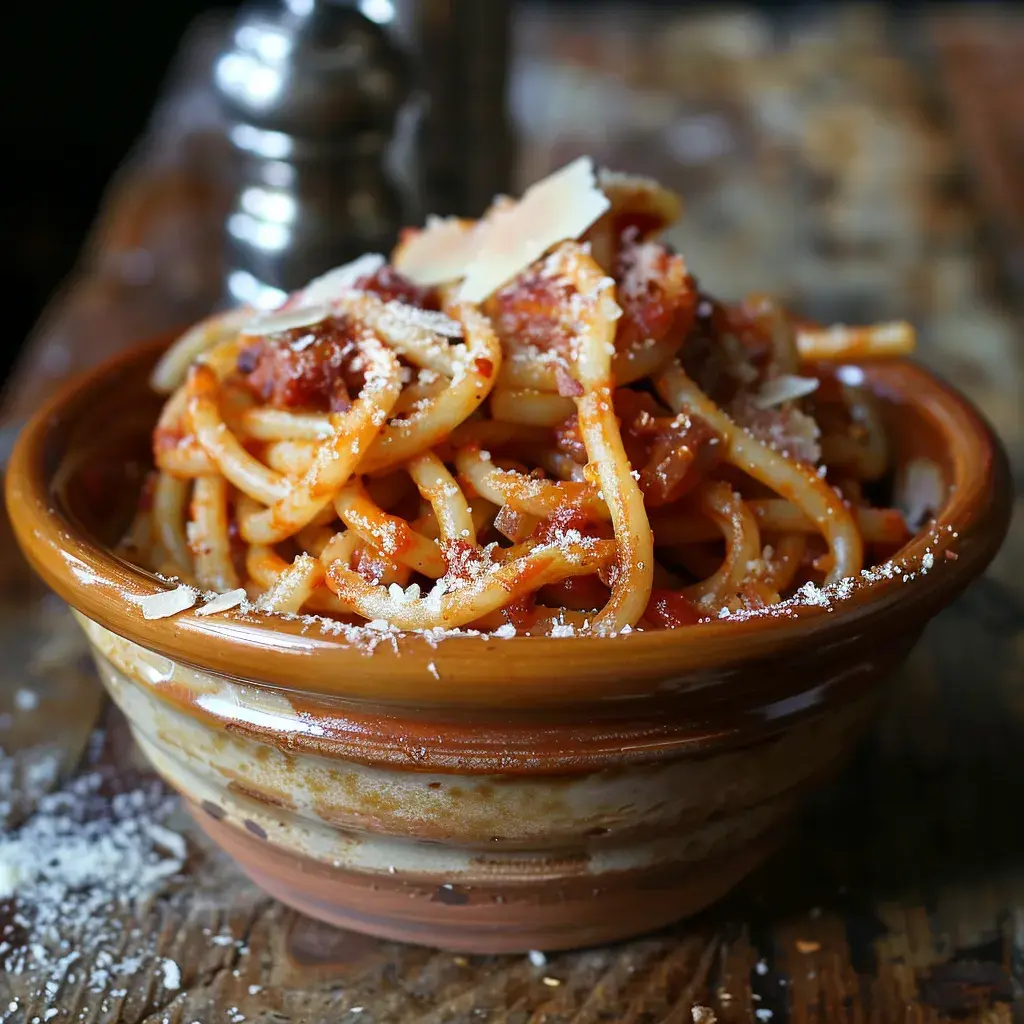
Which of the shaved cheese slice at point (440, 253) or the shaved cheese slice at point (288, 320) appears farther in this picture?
the shaved cheese slice at point (440, 253)

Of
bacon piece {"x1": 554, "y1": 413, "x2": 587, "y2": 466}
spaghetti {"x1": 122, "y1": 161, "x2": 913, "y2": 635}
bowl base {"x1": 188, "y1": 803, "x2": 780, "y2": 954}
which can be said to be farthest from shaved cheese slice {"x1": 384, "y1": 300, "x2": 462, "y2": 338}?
bowl base {"x1": 188, "y1": 803, "x2": 780, "y2": 954}

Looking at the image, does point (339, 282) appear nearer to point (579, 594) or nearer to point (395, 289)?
point (395, 289)

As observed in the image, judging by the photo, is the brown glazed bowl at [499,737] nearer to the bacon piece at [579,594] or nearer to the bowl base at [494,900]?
the bowl base at [494,900]

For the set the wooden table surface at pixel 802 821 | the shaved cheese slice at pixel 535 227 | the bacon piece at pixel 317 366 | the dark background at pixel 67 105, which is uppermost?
the shaved cheese slice at pixel 535 227

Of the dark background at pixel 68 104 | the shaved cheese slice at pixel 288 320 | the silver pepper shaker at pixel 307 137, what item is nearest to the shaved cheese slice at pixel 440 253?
the shaved cheese slice at pixel 288 320

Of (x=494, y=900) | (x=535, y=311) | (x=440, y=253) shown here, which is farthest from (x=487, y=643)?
(x=440, y=253)

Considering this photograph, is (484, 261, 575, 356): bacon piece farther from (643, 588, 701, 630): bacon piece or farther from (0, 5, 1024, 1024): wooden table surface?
(0, 5, 1024, 1024): wooden table surface

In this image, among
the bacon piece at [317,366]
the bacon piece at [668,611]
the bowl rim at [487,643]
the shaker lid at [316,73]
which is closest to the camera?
the bowl rim at [487,643]

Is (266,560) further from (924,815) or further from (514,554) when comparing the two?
(924,815)
